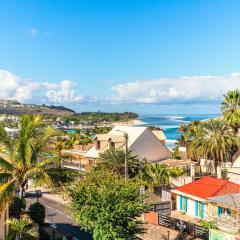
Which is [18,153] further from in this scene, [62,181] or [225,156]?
[225,156]

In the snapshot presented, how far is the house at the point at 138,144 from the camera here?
1939 inches

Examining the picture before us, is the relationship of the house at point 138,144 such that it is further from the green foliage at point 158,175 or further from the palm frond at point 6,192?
the palm frond at point 6,192

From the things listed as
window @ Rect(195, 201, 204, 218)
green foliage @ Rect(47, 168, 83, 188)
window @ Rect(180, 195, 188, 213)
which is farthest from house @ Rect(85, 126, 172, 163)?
green foliage @ Rect(47, 168, 83, 188)

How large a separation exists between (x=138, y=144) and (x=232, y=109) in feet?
43.3

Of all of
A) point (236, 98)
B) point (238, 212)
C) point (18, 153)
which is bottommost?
point (238, 212)

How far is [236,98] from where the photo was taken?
51.8 m

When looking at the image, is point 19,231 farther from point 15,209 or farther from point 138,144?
point 138,144

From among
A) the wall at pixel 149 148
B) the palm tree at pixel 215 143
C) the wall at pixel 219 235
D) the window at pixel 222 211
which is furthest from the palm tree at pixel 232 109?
the wall at pixel 219 235

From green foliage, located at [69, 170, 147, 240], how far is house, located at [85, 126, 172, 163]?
→ 25.6 meters

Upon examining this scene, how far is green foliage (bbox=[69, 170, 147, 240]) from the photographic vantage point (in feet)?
70.6

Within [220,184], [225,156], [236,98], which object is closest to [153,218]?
[220,184]

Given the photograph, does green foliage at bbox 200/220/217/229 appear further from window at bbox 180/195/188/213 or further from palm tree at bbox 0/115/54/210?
palm tree at bbox 0/115/54/210

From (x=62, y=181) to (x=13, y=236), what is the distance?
167 inches

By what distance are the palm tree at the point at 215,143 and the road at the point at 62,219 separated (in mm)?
15954
